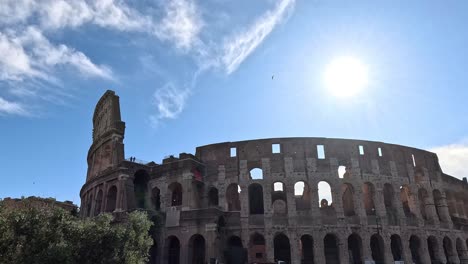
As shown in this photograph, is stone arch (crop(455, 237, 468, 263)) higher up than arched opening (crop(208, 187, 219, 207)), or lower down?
lower down

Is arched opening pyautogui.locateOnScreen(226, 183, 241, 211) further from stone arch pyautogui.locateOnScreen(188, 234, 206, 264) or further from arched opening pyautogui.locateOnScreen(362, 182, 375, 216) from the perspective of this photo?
arched opening pyautogui.locateOnScreen(362, 182, 375, 216)

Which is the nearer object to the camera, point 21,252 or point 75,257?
point 21,252

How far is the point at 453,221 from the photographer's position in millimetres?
33406

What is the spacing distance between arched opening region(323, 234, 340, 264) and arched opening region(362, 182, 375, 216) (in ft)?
13.0

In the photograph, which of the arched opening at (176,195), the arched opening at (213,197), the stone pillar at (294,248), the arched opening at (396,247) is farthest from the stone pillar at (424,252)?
the arched opening at (176,195)

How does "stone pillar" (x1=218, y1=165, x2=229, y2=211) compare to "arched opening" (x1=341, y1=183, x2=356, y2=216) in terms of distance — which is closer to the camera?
"stone pillar" (x1=218, y1=165, x2=229, y2=211)

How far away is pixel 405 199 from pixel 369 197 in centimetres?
396

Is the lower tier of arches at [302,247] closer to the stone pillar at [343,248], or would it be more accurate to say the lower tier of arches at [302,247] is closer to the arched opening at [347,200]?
the stone pillar at [343,248]

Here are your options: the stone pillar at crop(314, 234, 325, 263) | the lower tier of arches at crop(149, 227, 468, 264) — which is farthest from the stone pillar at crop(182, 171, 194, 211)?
the stone pillar at crop(314, 234, 325, 263)

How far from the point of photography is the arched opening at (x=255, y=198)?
3253cm

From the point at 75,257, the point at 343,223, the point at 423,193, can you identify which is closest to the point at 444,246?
the point at 423,193

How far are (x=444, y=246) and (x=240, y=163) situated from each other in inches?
→ 806

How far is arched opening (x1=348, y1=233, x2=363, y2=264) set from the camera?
2834 cm

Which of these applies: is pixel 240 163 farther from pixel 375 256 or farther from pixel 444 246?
pixel 444 246
